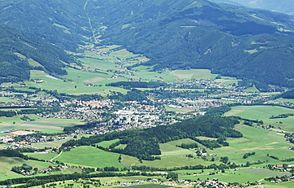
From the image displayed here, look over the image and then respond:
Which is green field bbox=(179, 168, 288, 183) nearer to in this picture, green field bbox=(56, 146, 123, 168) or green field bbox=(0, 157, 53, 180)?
green field bbox=(56, 146, 123, 168)

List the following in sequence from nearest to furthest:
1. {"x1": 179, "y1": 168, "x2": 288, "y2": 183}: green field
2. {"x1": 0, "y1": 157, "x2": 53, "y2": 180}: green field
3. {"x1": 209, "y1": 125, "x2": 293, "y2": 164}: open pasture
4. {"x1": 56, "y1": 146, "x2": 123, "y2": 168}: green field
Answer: {"x1": 0, "y1": 157, "x2": 53, "y2": 180}: green field < {"x1": 179, "y1": 168, "x2": 288, "y2": 183}: green field < {"x1": 56, "y1": 146, "x2": 123, "y2": 168}: green field < {"x1": 209, "y1": 125, "x2": 293, "y2": 164}: open pasture

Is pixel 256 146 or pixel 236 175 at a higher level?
pixel 256 146

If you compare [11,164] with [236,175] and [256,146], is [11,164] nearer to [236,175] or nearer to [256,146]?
[236,175]

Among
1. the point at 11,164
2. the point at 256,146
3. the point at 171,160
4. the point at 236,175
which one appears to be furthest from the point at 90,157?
the point at 256,146

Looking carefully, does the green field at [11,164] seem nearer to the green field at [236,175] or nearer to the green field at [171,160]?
the green field at [171,160]

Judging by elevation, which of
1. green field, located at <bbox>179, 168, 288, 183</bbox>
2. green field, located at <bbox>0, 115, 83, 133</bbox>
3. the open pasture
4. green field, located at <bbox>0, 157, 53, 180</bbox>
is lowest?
green field, located at <bbox>179, 168, 288, 183</bbox>

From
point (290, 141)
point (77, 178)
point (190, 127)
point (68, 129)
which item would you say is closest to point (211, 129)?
point (190, 127)

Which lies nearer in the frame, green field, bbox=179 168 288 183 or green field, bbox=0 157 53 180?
green field, bbox=0 157 53 180

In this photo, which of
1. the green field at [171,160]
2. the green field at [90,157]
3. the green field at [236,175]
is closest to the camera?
the green field at [236,175]

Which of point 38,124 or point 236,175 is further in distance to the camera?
point 38,124

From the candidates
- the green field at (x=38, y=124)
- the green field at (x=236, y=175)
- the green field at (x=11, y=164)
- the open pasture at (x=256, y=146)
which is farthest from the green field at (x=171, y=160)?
the green field at (x=38, y=124)

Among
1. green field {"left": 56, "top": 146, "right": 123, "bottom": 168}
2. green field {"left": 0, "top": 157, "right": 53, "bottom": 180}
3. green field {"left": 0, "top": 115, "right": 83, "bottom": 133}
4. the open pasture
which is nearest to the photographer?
green field {"left": 0, "top": 157, "right": 53, "bottom": 180}

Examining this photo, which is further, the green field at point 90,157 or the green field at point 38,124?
the green field at point 38,124

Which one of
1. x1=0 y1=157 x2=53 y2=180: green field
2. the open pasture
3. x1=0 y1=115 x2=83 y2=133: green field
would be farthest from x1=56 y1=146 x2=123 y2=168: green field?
x1=0 y1=115 x2=83 y2=133: green field
